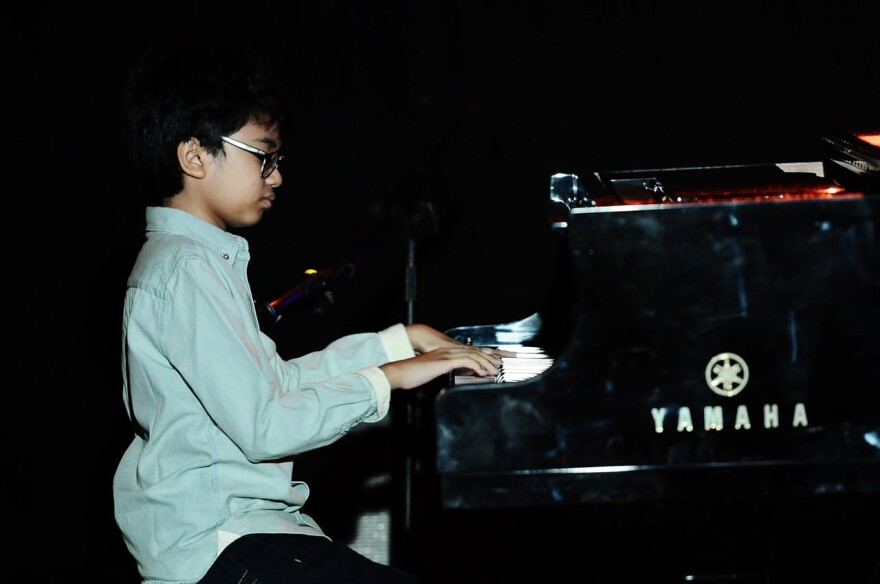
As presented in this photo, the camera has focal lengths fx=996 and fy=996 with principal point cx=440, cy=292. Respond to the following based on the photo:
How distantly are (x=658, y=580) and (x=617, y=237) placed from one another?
4.90 feet

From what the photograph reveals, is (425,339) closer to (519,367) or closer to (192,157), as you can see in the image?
(519,367)

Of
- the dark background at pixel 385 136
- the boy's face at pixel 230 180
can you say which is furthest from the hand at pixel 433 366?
the dark background at pixel 385 136

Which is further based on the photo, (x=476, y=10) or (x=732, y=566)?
(x=476, y=10)

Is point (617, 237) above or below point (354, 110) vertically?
below

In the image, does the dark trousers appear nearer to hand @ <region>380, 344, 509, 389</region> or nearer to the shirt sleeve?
the shirt sleeve

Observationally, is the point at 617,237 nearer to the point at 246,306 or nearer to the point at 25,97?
the point at 246,306

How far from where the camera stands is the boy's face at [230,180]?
1.81 meters

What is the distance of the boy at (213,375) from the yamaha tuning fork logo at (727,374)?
0.40 metres

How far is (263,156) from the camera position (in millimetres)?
1836

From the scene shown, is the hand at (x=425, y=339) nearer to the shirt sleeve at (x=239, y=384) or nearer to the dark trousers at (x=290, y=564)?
the shirt sleeve at (x=239, y=384)

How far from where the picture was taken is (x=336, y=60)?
315 centimetres

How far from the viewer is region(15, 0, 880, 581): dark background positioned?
298 centimetres

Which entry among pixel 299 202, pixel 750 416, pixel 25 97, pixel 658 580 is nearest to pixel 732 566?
pixel 658 580

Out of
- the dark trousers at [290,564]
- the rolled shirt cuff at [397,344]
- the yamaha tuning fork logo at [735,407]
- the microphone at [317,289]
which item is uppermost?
the microphone at [317,289]
